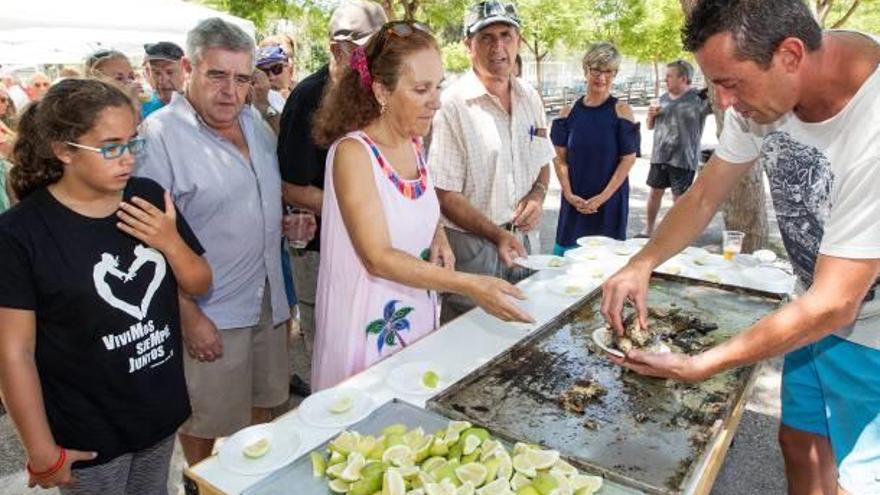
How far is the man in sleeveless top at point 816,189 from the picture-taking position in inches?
62.1

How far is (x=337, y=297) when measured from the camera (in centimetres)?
220

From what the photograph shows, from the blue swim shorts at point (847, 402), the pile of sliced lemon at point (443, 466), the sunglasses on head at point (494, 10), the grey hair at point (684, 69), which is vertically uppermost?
the sunglasses on head at point (494, 10)

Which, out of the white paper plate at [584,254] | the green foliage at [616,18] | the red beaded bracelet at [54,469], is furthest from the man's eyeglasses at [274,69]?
the green foliage at [616,18]

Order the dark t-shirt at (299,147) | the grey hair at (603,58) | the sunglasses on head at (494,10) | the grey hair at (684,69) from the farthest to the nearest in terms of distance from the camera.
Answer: the grey hair at (684,69)
the grey hair at (603,58)
the sunglasses on head at (494,10)
the dark t-shirt at (299,147)

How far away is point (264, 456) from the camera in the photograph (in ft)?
4.89

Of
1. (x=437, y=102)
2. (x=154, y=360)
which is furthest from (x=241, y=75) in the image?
(x=154, y=360)

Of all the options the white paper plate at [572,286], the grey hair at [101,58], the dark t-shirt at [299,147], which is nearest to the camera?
the white paper plate at [572,286]

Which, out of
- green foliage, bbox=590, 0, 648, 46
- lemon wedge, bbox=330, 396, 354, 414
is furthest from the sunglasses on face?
green foliage, bbox=590, 0, 648, 46

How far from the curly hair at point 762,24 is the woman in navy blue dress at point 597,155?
10.6ft

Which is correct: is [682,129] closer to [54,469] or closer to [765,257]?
[765,257]

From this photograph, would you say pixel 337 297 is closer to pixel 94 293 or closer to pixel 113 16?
pixel 94 293

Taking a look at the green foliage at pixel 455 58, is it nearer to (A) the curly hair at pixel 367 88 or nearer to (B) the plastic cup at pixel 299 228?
(B) the plastic cup at pixel 299 228

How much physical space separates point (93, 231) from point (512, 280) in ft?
7.13

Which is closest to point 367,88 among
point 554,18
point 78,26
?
point 78,26
